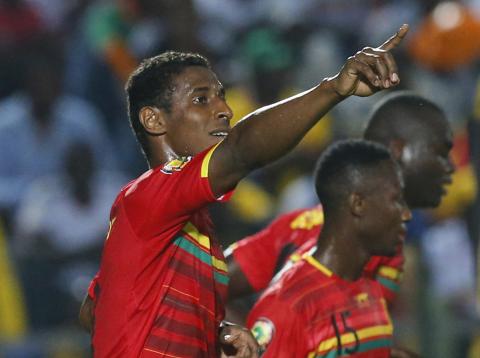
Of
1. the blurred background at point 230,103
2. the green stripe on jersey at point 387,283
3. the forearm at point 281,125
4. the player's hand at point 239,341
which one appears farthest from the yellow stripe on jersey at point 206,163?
the blurred background at point 230,103

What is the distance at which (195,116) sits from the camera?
3.89 metres

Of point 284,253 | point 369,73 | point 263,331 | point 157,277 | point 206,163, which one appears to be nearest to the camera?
point 369,73

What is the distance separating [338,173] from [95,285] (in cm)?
121

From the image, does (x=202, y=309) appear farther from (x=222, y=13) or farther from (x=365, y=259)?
(x=222, y=13)

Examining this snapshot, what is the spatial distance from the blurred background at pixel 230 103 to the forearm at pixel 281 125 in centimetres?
407

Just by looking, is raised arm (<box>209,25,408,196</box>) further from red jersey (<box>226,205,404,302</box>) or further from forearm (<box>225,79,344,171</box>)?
red jersey (<box>226,205,404,302</box>)

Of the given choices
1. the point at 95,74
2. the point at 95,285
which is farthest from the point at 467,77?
the point at 95,285

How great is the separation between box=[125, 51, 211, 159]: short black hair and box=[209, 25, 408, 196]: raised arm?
55 cm

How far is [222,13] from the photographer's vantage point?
9734 mm

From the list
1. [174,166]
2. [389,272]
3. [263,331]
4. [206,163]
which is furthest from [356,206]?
[206,163]

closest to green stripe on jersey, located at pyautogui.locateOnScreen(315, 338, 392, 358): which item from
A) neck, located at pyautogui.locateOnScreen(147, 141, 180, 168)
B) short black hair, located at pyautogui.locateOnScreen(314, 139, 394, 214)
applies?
short black hair, located at pyautogui.locateOnScreen(314, 139, 394, 214)

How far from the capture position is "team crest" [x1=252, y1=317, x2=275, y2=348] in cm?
439

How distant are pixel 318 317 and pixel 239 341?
0.59m

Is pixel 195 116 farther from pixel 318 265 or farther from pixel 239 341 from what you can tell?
pixel 318 265
